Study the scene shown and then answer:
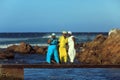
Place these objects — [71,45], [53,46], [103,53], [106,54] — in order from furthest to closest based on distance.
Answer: [103,53] → [106,54] → [71,45] → [53,46]

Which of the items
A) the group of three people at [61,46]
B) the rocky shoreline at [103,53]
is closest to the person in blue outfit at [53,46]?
the group of three people at [61,46]

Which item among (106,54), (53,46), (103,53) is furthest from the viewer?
(103,53)

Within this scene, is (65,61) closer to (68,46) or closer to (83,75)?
(68,46)

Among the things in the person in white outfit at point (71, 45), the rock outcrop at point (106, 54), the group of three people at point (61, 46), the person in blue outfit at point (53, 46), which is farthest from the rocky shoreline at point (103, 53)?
the person in blue outfit at point (53, 46)

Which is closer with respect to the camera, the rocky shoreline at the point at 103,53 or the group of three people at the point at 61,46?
the group of three people at the point at 61,46

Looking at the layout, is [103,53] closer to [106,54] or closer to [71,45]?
[106,54]

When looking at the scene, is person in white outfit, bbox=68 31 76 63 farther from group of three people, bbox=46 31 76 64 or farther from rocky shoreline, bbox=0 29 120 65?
rocky shoreline, bbox=0 29 120 65

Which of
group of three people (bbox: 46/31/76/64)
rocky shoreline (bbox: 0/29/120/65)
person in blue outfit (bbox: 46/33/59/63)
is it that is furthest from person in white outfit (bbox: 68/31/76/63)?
rocky shoreline (bbox: 0/29/120/65)

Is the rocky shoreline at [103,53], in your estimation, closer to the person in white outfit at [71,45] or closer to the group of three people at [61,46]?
the person in white outfit at [71,45]

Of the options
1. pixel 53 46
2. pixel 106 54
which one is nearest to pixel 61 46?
pixel 53 46

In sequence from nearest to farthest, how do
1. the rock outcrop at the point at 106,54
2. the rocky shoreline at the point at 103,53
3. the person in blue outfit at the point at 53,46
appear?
the person in blue outfit at the point at 53,46 < the rock outcrop at the point at 106,54 < the rocky shoreline at the point at 103,53

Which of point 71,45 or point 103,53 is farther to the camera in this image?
point 103,53

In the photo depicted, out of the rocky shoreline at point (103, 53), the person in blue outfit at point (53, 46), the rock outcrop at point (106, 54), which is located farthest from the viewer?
the rocky shoreline at point (103, 53)

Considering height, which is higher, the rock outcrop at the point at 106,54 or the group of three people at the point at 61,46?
the group of three people at the point at 61,46
